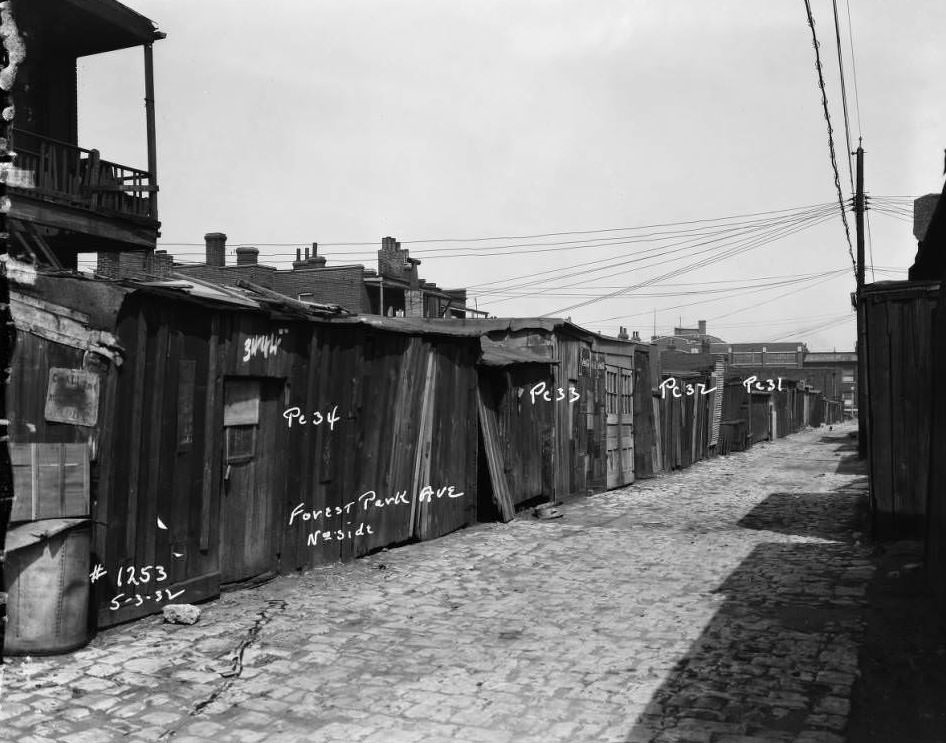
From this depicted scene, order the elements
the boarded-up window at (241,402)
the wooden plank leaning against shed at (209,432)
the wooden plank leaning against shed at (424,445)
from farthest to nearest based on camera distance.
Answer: the wooden plank leaning against shed at (424,445), the boarded-up window at (241,402), the wooden plank leaning against shed at (209,432)

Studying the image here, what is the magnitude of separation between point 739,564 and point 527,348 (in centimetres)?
686

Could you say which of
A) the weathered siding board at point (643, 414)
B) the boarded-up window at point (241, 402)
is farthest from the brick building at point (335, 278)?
the boarded-up window at point (241, 402)

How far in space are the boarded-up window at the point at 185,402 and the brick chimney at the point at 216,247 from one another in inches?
1295

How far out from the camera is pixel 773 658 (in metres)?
6.02

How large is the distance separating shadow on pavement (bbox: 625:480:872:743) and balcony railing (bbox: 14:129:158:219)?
12.3 m

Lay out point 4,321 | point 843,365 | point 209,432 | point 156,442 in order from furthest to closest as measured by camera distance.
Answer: point 843,365 < point 209,432 < point 156,442 < point 4,321

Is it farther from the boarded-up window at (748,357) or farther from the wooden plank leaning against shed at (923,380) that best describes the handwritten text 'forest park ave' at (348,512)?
the boarded-up window at (748,357)

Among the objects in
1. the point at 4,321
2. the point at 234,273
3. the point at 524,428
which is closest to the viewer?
the point at 4,321

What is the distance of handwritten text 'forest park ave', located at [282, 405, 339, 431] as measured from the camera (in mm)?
8461

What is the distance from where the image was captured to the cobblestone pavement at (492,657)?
15.7 ft

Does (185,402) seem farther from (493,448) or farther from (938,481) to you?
(493,448)

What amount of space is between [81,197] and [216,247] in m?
24.4

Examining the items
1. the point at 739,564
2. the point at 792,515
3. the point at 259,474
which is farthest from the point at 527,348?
the point at 259,474

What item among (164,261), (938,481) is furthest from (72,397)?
(164,261)
